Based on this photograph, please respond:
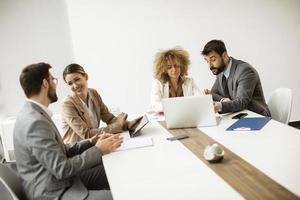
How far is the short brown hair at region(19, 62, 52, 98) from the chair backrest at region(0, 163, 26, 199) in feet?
1.41

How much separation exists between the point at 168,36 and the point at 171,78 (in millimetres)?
1119

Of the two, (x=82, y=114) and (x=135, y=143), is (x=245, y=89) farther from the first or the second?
(x=82, y=114)

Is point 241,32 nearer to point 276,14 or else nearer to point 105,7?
point 276,14

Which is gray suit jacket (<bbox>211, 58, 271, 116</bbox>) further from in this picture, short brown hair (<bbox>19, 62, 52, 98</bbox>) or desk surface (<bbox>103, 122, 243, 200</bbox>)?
short brown hair (<bbox>19, 62, 52, 98</bbox>)

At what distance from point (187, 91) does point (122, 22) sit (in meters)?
1.39

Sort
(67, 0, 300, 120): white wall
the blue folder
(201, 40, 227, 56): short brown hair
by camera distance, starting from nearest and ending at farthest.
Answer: the blue folder
(201, 40, 227, 56): short brown hair
(67, 0, 300, 120): white wall

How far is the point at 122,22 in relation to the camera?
158 inches

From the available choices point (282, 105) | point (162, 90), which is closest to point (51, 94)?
point (162, 90)

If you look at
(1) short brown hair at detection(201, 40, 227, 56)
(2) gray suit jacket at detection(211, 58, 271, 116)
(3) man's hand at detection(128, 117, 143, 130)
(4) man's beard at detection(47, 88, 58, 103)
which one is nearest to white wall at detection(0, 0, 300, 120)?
(1) short brown hair at detection(201, 40, 227, 56)

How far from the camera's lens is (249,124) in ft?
7.29

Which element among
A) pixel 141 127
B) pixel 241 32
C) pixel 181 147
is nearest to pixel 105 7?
pixel 241 32

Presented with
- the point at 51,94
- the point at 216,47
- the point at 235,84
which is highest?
the point at 216,47

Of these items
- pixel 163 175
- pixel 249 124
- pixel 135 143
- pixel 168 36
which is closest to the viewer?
pixel 163 175

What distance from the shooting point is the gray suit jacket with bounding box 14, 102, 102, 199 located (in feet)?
5.42
